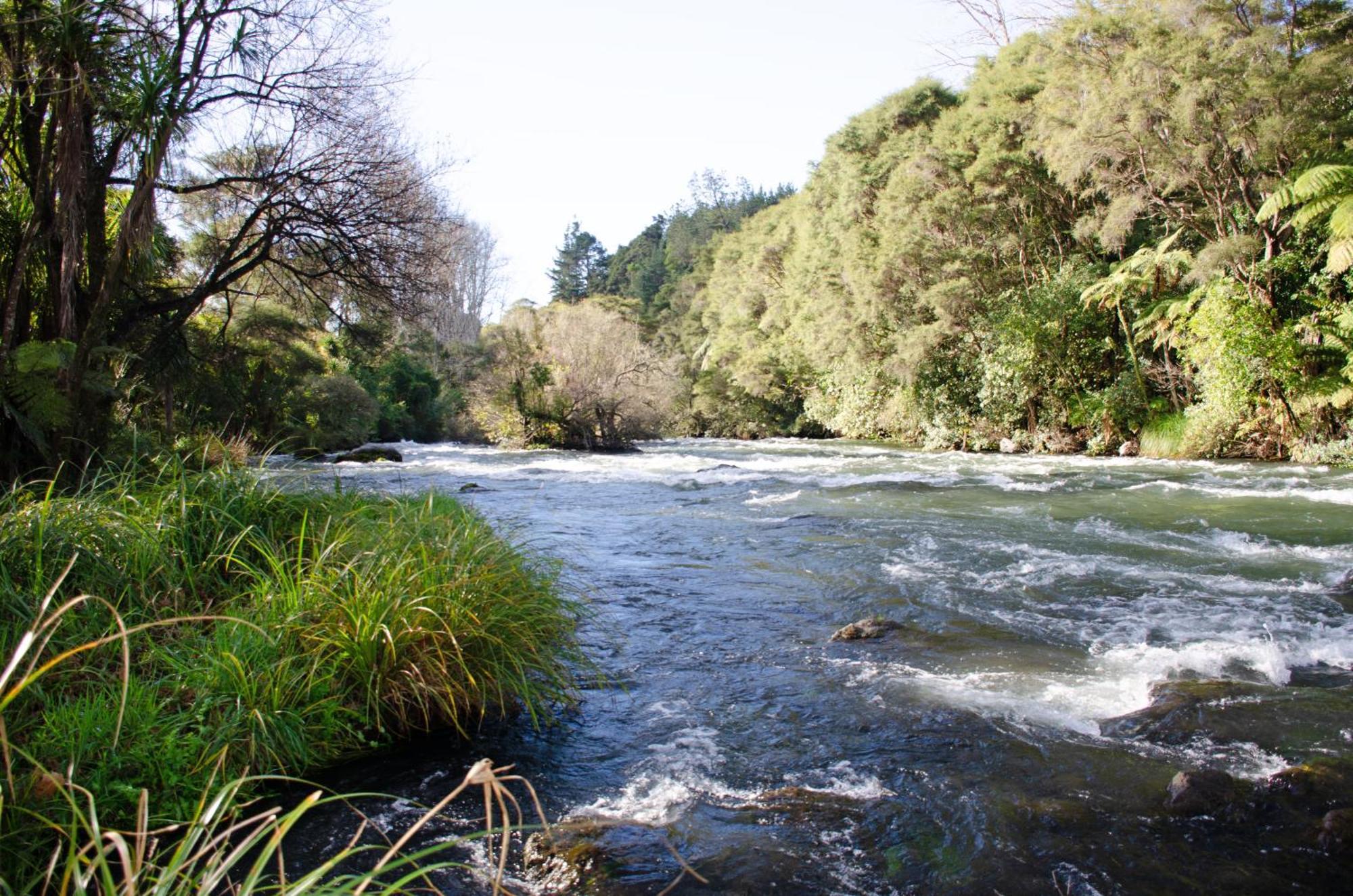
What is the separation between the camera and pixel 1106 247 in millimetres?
18656

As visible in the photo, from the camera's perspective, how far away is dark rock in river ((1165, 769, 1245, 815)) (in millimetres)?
3449

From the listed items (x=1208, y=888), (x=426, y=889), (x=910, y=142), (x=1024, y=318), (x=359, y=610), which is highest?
(x=910, y=142)

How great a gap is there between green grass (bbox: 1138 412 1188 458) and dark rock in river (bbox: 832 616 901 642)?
552 inches

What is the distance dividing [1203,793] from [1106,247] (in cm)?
1810

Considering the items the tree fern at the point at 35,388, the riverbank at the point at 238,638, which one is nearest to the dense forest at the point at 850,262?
the tree fern at the point at 35,388

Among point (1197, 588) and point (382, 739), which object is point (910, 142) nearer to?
point (1197, 588)

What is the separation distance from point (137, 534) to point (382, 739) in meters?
1.78

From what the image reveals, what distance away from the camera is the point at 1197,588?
22.8ft

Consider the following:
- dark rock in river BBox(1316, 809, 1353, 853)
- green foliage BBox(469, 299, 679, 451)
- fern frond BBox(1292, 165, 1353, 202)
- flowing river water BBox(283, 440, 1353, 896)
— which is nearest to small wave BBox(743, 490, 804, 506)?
flowing river water BBox(283, 440, 1353, 896)

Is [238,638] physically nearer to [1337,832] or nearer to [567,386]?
[1337,832]

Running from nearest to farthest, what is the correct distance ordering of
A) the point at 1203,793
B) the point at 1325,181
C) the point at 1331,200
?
the point at 1203,793
the point at 1325,181
the point at 1331,200

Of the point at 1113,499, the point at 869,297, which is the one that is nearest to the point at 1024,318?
the point at 869,297

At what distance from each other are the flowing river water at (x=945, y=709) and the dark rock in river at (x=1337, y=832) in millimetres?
42

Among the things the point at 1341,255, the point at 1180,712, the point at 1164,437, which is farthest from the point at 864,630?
the point at 1164,437
